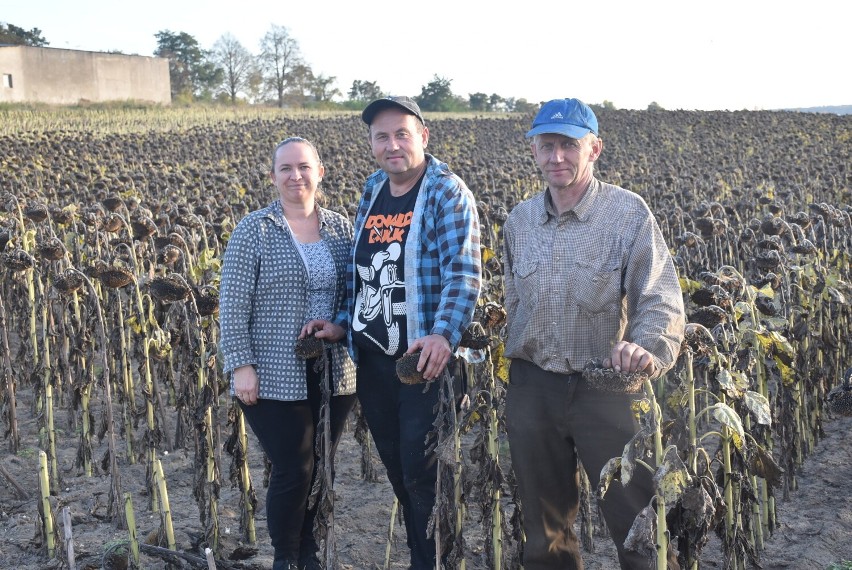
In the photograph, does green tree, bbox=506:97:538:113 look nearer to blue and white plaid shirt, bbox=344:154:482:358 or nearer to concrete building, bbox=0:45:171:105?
concrete building, bbox=0:45:171:105

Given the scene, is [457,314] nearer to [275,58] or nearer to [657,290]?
[657,290]

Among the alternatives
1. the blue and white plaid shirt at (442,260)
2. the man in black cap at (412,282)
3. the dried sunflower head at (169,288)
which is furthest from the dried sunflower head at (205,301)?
the blue and white plaid shirt at (442,260)

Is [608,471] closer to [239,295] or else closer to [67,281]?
[239,295]

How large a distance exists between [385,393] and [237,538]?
1696mm

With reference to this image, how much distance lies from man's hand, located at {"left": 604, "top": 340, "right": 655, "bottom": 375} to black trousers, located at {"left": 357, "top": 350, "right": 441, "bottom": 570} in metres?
0.84

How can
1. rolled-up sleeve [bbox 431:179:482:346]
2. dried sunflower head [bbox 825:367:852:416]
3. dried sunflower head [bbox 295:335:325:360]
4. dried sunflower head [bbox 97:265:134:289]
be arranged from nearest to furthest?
dried sunflower head [bbox 825:367:852:416] → rolled-up sleeve [bbox 431:179:482:346] → dried sunflower head [bbox 295:335:325:360] → dried sunflower head [bbox 97:265:134:289]

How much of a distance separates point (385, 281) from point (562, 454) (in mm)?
967

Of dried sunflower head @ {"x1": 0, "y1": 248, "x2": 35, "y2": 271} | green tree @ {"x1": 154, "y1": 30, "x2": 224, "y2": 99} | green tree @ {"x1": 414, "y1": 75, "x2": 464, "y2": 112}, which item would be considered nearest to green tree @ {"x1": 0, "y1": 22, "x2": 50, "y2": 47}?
green tree @ {"x1": 154, "y1": 30, "x2": 224, "y2": 99}

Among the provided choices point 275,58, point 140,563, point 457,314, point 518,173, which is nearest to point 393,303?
point 457,314

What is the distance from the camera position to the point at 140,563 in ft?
14.2

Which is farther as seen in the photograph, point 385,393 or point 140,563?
point 140,563

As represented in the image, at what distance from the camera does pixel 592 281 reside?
321 centimetres

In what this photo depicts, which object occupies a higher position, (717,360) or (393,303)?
(393,303)

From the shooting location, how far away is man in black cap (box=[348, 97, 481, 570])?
350 centimetres
